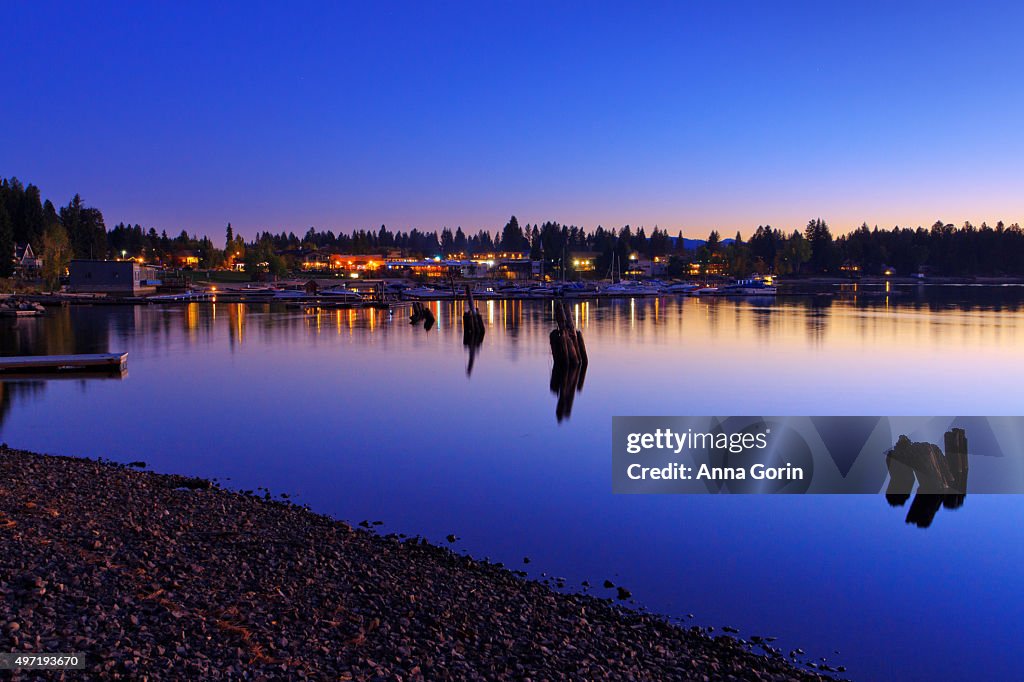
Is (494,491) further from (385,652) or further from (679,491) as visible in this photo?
(385,652)

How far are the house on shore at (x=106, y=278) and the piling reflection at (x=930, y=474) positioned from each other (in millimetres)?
103458

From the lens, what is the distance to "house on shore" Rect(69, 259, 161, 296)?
327ft

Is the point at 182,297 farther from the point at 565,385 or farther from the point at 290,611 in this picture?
the point at 290,611

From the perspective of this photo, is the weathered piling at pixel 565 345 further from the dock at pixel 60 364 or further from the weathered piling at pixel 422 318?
the weathered piling at pixel 422 318

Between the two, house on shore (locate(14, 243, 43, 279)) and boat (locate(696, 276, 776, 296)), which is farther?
boat (locate(696, 276, 776, 296))

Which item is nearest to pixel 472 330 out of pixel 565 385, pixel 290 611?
pixel 565 385

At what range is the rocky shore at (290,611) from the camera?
7.47 meters

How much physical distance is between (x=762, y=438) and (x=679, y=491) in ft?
21.7

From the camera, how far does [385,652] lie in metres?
8.01

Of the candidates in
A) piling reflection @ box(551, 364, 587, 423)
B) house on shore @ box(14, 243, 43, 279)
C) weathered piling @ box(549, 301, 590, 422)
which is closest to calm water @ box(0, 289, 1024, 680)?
piling reflection @ box(551, 364, 587, 423)

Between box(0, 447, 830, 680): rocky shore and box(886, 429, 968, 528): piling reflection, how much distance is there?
28.3 feet

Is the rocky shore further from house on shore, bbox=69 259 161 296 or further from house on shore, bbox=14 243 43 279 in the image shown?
house on shore, bbox=14 243 43 279

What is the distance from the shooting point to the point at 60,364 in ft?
108

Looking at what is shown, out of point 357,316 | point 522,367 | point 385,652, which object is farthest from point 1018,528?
point 357,316
